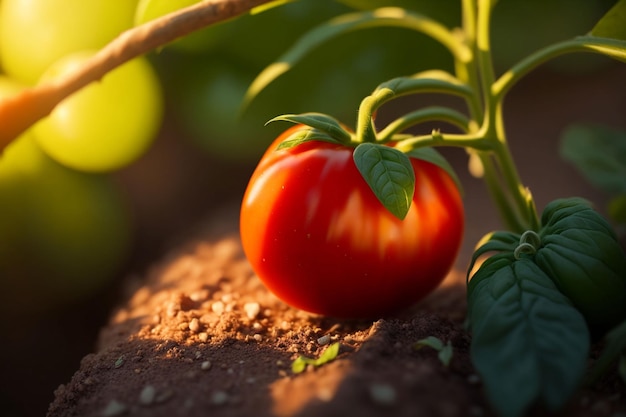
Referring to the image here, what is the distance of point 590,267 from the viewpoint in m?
0.66

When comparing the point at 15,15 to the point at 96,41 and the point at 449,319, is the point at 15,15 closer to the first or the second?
the point at 96,41

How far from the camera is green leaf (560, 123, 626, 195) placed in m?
1.03

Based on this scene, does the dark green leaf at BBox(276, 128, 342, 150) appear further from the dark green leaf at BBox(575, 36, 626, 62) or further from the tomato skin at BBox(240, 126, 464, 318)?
the dark green leaf at BBox(575, 36, 626, 62)

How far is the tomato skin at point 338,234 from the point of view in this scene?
2.35ft

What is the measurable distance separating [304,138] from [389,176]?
12cm

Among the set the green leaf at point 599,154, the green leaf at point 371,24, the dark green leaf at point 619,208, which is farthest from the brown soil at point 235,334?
the green leaf at point 371,24

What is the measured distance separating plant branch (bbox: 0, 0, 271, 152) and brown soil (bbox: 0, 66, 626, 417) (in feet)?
1.01

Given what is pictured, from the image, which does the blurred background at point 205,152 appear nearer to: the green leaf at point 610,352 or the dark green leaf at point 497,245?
the dark green leaf at point 497,245

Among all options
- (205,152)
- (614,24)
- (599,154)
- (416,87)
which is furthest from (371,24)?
(205,152)

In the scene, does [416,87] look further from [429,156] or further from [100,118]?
[100,118]

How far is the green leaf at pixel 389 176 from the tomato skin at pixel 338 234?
0.13 ft

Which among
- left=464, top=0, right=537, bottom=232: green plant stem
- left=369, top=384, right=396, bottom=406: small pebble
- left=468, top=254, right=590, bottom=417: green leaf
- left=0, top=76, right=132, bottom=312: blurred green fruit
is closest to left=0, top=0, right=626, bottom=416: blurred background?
left=0, top=76, right=132, bottom=312: blurred green fruit

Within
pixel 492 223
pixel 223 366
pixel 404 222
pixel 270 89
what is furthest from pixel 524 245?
pixel 270 89

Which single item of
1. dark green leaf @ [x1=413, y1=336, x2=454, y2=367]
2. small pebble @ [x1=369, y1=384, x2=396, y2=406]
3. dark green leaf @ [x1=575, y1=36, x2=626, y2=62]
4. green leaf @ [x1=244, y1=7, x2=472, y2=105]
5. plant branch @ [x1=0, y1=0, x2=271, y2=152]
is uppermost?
plant branch @ [x1=0, y1=0, x2=271, y2=152]
